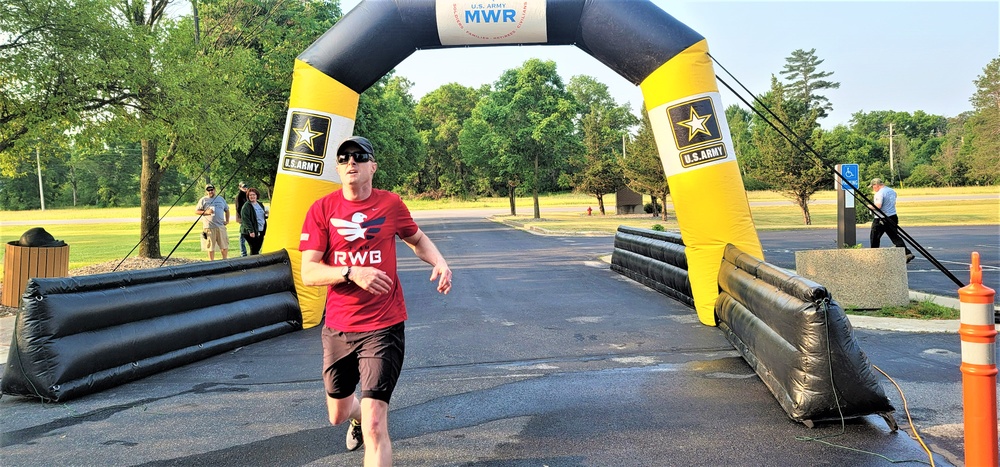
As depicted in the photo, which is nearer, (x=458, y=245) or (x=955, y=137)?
(x=458, y=245)

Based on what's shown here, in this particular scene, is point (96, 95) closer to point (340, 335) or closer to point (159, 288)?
point (159, 288)

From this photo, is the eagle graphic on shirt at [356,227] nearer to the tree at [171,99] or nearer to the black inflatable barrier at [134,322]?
the black inflatable barrier at [134,322]

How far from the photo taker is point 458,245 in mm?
23422

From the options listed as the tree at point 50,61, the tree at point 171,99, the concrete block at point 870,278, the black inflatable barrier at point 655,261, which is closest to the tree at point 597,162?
the black inflatable barrier at point 655,261

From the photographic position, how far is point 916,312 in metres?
8.60

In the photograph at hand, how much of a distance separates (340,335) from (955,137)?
3802 inches

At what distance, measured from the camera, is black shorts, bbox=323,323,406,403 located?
11.7 ft

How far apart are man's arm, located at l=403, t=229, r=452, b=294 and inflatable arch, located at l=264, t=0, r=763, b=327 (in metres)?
5.19

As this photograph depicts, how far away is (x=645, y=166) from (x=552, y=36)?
2613 centimetres

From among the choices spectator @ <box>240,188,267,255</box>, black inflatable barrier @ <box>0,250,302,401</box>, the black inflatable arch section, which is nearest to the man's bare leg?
black inflatable barrier @ <box>0,250,302,401</box>

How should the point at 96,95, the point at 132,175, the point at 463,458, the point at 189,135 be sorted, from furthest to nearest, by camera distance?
1. the point at 132,175
2. the point at 189,135
3. the point at 96,95
4. the point at 463,458

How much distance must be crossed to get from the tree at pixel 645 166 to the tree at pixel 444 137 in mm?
47641

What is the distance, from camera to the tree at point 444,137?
85375mm

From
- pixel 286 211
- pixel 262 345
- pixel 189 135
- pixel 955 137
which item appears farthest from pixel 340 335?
pixel 955 137
